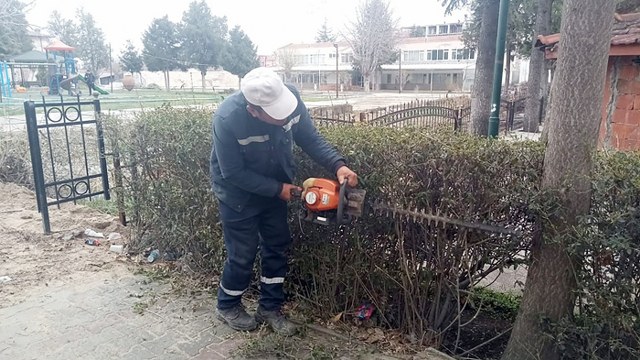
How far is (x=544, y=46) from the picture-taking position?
23.5 ft

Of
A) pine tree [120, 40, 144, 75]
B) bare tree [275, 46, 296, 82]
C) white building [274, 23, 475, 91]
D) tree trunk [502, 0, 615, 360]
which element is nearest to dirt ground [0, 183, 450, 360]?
tree trunk [502, 0, 615, 360]

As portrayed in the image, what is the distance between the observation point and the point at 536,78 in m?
17.1

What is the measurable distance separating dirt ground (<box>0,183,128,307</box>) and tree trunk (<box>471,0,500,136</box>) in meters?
7.93

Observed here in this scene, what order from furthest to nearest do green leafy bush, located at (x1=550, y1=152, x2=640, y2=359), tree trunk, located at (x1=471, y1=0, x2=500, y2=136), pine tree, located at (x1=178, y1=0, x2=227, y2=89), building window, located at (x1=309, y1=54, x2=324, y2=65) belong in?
building window, located at (x1=309, y1=54, x2=324, y2=65), pine tree, located at (x1=178, y1=0, x2=227, y2=89), tree trunk, located at (x1=471, y1=0, x2=500, y2=136), green leafy bush, located at (x1=550, y1=152, x2=640, y2=359)

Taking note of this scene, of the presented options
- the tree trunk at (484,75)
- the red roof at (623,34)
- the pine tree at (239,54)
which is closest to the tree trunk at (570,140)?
the red roof at (623,34)

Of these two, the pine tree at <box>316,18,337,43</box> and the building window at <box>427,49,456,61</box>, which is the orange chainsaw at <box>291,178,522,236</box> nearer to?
the building window at <box>427,49,456,61</box>

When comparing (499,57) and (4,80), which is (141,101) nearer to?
(499,57)

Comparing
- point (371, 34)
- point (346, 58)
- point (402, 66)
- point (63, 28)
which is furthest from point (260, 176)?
point (63, 28)

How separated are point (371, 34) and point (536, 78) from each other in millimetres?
32501

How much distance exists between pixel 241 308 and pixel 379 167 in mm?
1450

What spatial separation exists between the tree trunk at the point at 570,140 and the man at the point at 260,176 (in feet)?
3.59

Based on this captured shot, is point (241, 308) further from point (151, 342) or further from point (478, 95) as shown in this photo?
point (478, 95)

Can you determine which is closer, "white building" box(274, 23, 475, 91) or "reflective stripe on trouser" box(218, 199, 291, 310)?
"reflective stripe on trouser" box(218, 199, 291, 310)

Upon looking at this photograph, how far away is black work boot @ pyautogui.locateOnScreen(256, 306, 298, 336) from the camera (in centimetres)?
327
